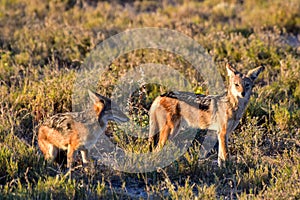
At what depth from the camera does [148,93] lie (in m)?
8.25

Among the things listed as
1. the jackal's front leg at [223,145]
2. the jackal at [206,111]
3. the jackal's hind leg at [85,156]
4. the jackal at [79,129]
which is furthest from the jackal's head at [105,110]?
the jackal's front leg at [223,145]

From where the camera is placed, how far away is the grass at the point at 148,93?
5.57 meters

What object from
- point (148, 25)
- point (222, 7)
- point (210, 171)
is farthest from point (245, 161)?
point (222, 7)

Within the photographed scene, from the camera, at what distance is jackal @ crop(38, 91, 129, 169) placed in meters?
5.82

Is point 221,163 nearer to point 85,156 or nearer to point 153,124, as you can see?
point 153,124

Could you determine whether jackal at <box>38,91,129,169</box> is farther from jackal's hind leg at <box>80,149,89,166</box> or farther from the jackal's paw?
the jackal's paw

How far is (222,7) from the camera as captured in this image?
48.1 feet

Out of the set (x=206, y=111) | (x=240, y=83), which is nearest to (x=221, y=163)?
(x=206, y=111)

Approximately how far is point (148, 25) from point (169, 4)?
3631 millimetres

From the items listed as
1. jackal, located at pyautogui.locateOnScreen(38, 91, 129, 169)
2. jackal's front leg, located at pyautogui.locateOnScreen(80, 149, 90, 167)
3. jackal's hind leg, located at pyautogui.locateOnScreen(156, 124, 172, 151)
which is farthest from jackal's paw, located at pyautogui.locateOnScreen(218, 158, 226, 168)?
jackal's front leg, located at pyautogui.locateOnScreen(80, 149, 90, 167)

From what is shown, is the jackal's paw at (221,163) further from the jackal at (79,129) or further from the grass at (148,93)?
the jackal at (79,129)

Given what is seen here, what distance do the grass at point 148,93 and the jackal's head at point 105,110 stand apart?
611mm

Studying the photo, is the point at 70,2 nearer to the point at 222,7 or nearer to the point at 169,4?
the point at 169,4

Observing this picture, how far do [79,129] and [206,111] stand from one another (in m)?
1.72
